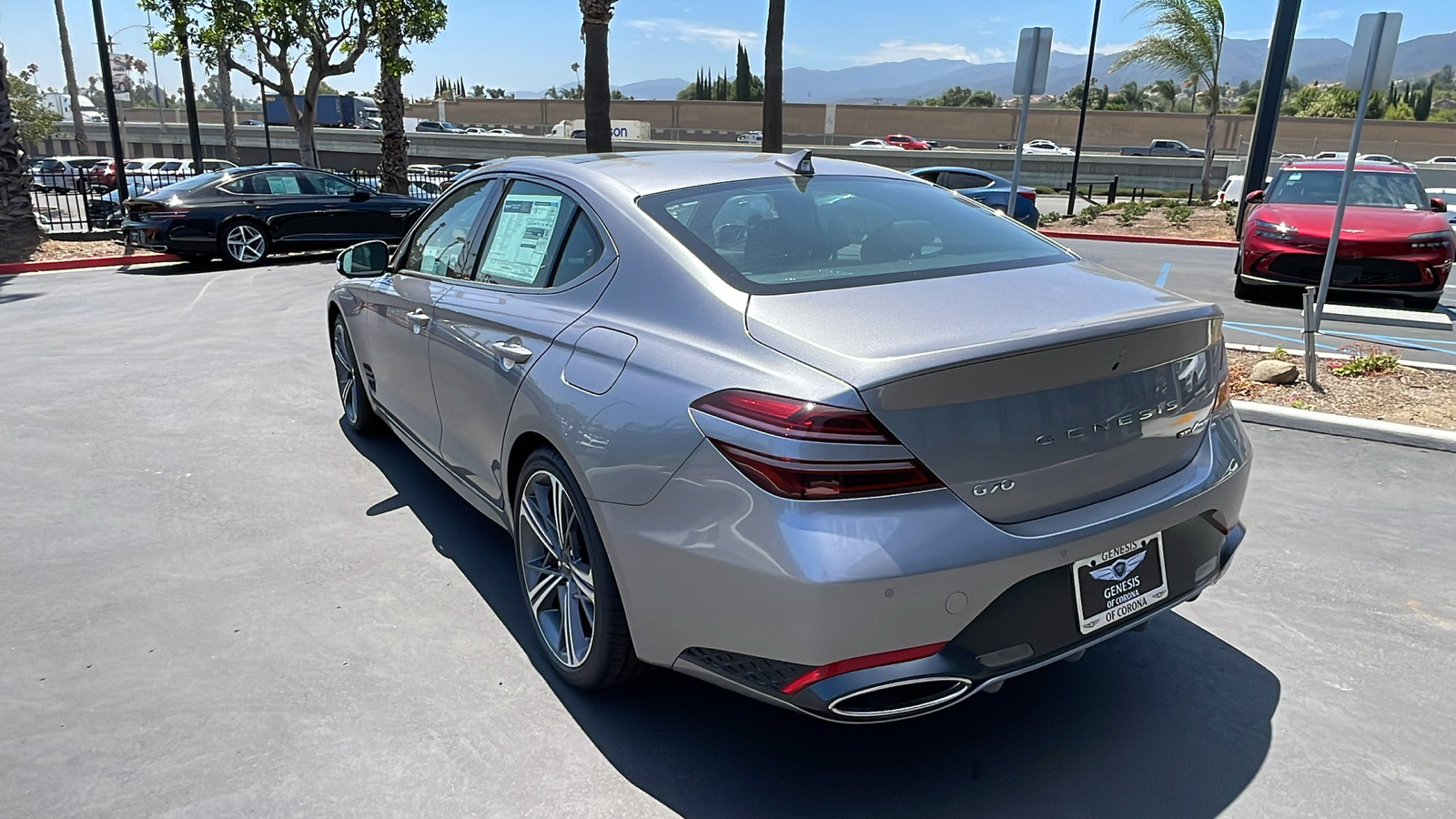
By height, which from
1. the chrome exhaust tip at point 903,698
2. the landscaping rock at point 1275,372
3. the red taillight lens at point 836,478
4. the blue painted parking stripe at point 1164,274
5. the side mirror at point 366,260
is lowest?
the blue painted parking stripe at point 1164,274

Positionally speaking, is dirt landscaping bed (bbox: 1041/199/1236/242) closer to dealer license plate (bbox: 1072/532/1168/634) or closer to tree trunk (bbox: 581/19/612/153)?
tree trunk (bbox: 581/19/612/153)

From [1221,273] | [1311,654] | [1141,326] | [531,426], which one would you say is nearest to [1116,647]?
[1311,654]

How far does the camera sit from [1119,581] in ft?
8.32

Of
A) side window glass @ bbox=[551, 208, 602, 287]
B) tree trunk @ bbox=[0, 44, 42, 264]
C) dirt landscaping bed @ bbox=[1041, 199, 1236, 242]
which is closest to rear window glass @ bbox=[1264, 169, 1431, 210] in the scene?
dirt landscaping bed @ bbox=[1041, 199, 1236, 242]

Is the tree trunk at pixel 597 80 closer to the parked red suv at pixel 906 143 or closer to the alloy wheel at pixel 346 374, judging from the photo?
the alloy wheel at pixel 346 374

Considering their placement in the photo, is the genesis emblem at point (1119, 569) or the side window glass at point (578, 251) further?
the side window glass at point (578, 251)

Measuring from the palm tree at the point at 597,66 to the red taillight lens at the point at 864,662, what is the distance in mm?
15477

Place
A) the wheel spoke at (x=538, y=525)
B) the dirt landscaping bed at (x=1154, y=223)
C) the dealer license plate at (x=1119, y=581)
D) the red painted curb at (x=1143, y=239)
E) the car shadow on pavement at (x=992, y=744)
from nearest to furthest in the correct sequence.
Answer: the dealer license plate at (x=1119, y=581)
the car shadow on pavement at (x=992, y=744)
the wheel spoke at (x=538, y=525)
the red painted curb at (x=1143, y=239)
the dirt landscaping bed at (x=1154, y=223)

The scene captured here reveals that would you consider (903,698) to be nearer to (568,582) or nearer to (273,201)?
(568,582)

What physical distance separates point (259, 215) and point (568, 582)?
13169 millimetres

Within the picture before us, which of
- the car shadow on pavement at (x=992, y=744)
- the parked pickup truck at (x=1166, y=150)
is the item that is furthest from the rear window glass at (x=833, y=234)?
the parked pickup truck at (x=1166, y=150)

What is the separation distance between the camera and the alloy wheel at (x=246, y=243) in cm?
1391

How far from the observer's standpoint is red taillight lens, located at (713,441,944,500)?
2.20 m

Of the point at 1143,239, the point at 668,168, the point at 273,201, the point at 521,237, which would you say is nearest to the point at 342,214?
the point at 273,201
